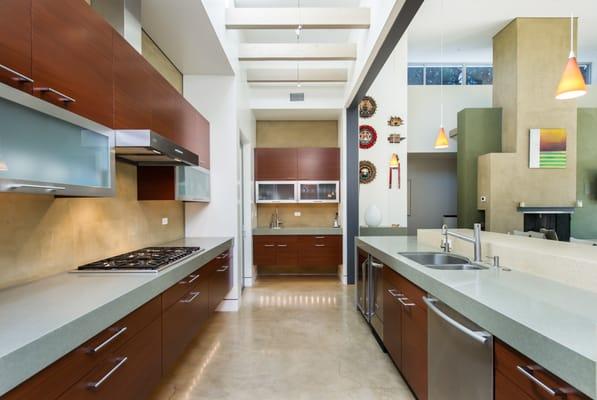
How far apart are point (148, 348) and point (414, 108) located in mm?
7118

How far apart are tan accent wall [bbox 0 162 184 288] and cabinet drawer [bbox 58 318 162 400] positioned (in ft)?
2.22

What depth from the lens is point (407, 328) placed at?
211 centimetres

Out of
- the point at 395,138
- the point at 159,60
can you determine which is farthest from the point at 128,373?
the point at 395,138

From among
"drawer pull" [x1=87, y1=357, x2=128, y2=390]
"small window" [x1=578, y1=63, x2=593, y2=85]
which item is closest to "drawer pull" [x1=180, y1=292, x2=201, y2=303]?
"drawer pull" [x1=87, y1=357, x2=128, y2=390]

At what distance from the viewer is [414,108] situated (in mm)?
7152

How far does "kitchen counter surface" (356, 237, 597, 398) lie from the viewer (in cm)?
86

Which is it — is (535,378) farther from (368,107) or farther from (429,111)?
(429,111)

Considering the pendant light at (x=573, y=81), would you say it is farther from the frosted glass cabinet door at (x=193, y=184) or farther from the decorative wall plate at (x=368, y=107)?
the frosted glass cabinet door at (x=193, y=184)

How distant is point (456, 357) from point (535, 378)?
0.51m

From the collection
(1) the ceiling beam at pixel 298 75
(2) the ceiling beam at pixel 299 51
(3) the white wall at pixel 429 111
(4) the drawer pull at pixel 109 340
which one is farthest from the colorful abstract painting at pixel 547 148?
(4) the drawer pull at pixel 109 340

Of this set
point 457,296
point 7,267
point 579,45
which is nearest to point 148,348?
point 7,267

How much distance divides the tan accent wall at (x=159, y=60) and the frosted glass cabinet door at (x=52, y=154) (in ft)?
5.40

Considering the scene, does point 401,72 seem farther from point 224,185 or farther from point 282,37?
point 224,185

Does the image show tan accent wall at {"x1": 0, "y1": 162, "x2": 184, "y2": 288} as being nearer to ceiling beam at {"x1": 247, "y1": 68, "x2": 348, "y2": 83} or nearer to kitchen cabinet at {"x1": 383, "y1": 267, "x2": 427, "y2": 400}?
kitchen cabinet at {"x1": 383, "y1": 267, "x2": 427, "y2": 400}
